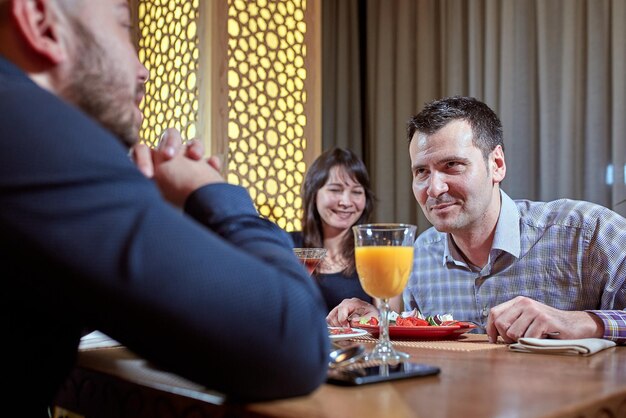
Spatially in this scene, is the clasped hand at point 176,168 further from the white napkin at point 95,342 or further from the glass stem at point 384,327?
the white napkin at point 95,342

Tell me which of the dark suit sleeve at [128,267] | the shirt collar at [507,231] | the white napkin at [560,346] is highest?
Answer: the dark suit sleeve at [128,267]

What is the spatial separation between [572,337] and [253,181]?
3436 millimetres

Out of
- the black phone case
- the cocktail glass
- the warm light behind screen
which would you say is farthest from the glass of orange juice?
the warm light behind screen

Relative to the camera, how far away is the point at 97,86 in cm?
102

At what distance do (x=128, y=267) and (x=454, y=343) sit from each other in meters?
1.16

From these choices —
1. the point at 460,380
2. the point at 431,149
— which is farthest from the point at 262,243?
the point at 431,149

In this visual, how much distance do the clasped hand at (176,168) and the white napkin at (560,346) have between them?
0.81 metres

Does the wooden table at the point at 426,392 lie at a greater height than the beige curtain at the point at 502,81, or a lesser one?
lesser

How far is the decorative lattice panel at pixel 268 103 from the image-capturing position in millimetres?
4867

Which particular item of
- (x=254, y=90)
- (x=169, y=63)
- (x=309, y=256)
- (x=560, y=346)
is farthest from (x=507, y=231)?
(x=169, y=63)

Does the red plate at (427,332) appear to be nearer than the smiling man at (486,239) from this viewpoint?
Yes

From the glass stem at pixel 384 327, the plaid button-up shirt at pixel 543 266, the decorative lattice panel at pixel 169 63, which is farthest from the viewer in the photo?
the decorative lattice panel at pixel 169 63

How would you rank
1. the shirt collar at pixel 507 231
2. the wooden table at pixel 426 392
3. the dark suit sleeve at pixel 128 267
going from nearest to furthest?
the dark suit sleeve at pixel 128 267, the wooden table at pixel 426 392, the shirt collar at pixel 507 231

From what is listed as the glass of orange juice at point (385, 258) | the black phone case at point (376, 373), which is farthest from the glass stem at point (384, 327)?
the black phone case at point (376, 373)
